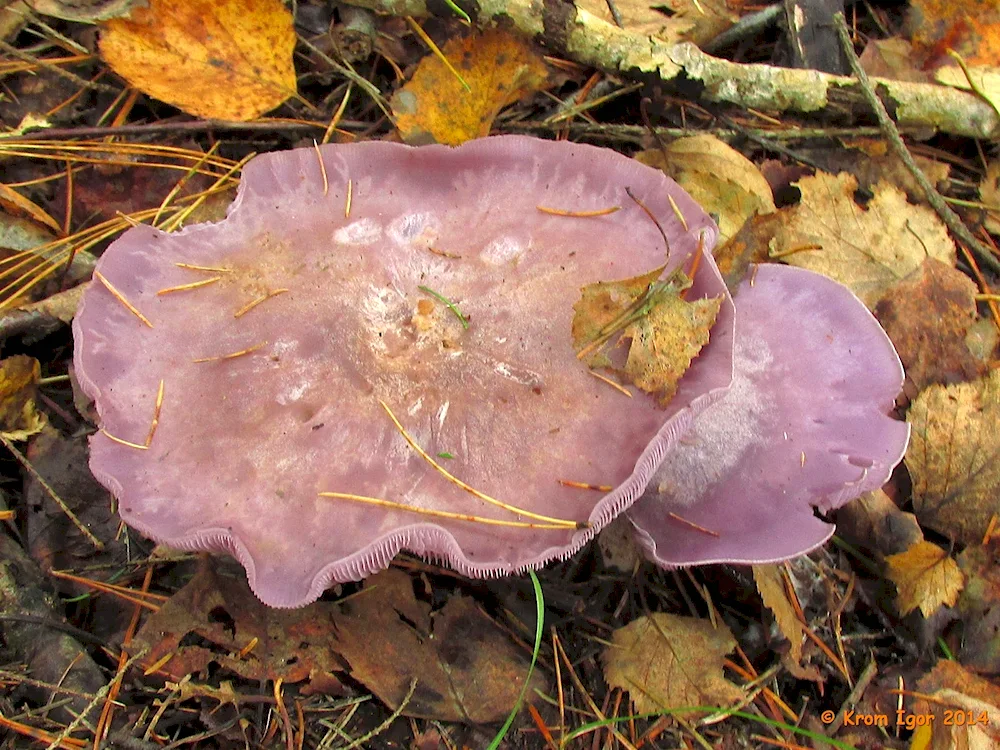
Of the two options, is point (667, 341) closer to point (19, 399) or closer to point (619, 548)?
point (619, 548)

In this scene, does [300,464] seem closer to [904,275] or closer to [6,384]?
[6,384]

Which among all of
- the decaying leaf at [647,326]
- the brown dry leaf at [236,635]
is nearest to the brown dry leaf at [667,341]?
the decaying leaf at [647,326]

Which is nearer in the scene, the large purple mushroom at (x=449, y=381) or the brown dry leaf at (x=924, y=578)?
the large purple mushroom at (x=449, y=381)

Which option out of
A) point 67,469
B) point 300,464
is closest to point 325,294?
point 300,464

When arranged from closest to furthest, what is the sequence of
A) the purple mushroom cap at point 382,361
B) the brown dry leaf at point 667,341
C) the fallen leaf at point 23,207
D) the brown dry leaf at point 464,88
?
1. the purple mushroom cap at point 382,361
2. the brown dry leaf at point 667,341
3. the fallen leaf at point 23,207
4. the brown dry leaf at point 464,88

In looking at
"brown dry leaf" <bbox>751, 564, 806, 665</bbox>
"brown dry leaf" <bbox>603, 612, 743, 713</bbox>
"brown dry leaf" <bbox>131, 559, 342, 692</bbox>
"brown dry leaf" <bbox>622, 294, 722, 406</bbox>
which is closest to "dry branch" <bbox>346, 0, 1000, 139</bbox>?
"brown dry leaf" <bbox>622, 294, 722, 406</bbox>

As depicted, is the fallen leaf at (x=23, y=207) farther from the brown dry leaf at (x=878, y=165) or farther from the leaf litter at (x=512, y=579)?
the brown dry leaf at (x=878, y=165)

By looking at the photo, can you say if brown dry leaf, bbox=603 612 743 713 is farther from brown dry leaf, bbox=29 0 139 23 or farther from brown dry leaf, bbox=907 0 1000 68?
brown dry leaf, bbox=29 0 139 23
